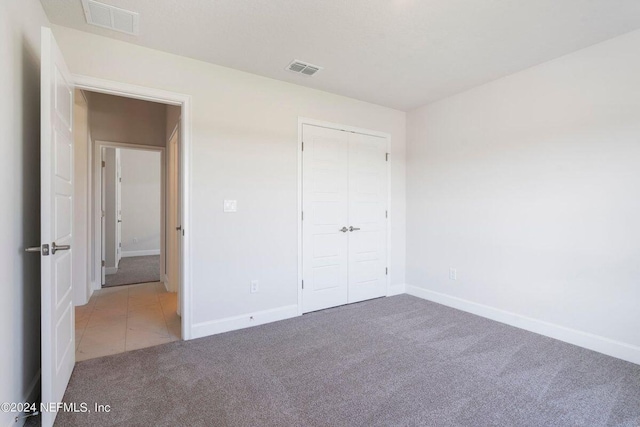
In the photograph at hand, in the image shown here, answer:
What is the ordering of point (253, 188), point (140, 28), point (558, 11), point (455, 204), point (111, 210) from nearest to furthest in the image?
1. point (558, 11)
2. point (140, 28)
3. point (253, 188)
4. point (455, 204)
5. point (111, 210)

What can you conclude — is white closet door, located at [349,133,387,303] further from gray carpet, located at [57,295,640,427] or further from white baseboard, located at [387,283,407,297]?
gray carpet, located at [57,295,640,427]

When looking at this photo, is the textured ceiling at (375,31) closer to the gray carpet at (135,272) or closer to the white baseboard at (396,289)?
the white baseboard at (396,289)

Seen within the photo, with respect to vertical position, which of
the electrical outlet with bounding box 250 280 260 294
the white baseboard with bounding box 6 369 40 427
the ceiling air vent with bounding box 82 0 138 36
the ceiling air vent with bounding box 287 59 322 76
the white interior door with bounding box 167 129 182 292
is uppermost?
the ceiling air vent with bounding box 287 59 322 76

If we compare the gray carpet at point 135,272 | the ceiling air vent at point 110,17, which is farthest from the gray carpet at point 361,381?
the gray carpet at point 135,272

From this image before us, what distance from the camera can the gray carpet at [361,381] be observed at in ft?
5.61

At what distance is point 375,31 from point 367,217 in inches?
84.2

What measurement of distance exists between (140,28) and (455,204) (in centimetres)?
347

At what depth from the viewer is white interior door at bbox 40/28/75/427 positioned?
61.7 inches

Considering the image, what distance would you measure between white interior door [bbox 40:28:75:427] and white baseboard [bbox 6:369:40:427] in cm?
13

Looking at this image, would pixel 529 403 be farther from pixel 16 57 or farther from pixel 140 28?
pixel 140 28

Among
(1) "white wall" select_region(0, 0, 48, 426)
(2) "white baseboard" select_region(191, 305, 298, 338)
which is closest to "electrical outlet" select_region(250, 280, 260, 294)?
(2) "white baseboard" select_region(191, 305, 298, 338)

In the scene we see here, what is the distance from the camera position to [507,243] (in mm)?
3115

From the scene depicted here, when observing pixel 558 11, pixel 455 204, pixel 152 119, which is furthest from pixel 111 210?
pixel 558 11

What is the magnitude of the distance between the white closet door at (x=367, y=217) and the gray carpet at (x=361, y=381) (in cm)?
97
